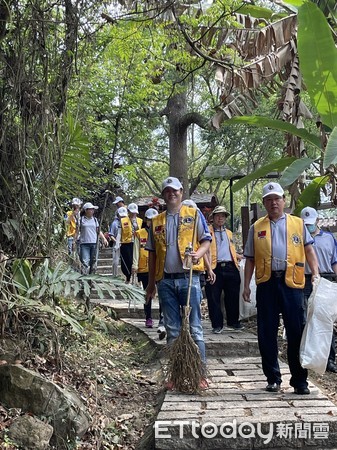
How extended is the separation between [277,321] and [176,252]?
3.76 ft

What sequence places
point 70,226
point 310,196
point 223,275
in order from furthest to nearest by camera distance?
point 223,275, point 310,196, point 70,226

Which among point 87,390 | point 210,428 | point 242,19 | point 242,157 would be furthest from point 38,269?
point 242,157

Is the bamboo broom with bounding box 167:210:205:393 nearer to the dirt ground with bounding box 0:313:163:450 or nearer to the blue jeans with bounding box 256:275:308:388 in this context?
the dirt ground with bounding box 0:313:163:450

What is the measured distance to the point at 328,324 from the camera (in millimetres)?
4594

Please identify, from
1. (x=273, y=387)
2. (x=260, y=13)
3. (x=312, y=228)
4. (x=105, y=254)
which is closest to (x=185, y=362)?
(x=273, y=387)

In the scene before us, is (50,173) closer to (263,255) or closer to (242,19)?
(263,255)

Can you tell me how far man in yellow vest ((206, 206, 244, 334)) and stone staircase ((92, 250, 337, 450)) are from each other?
2432mm

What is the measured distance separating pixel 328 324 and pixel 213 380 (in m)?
1.36

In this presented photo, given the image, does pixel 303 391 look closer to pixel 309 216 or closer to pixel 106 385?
pixel 106 385

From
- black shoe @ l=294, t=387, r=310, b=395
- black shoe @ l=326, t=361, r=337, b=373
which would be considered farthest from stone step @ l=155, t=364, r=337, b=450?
black shoe @ l=326, t=361, r=337, b=373

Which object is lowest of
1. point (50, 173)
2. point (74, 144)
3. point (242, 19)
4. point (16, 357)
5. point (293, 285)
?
point (16, 357)

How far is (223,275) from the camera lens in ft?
25.5

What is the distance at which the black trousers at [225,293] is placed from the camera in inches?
299

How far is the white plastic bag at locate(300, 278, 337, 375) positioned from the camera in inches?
Answer: 177
